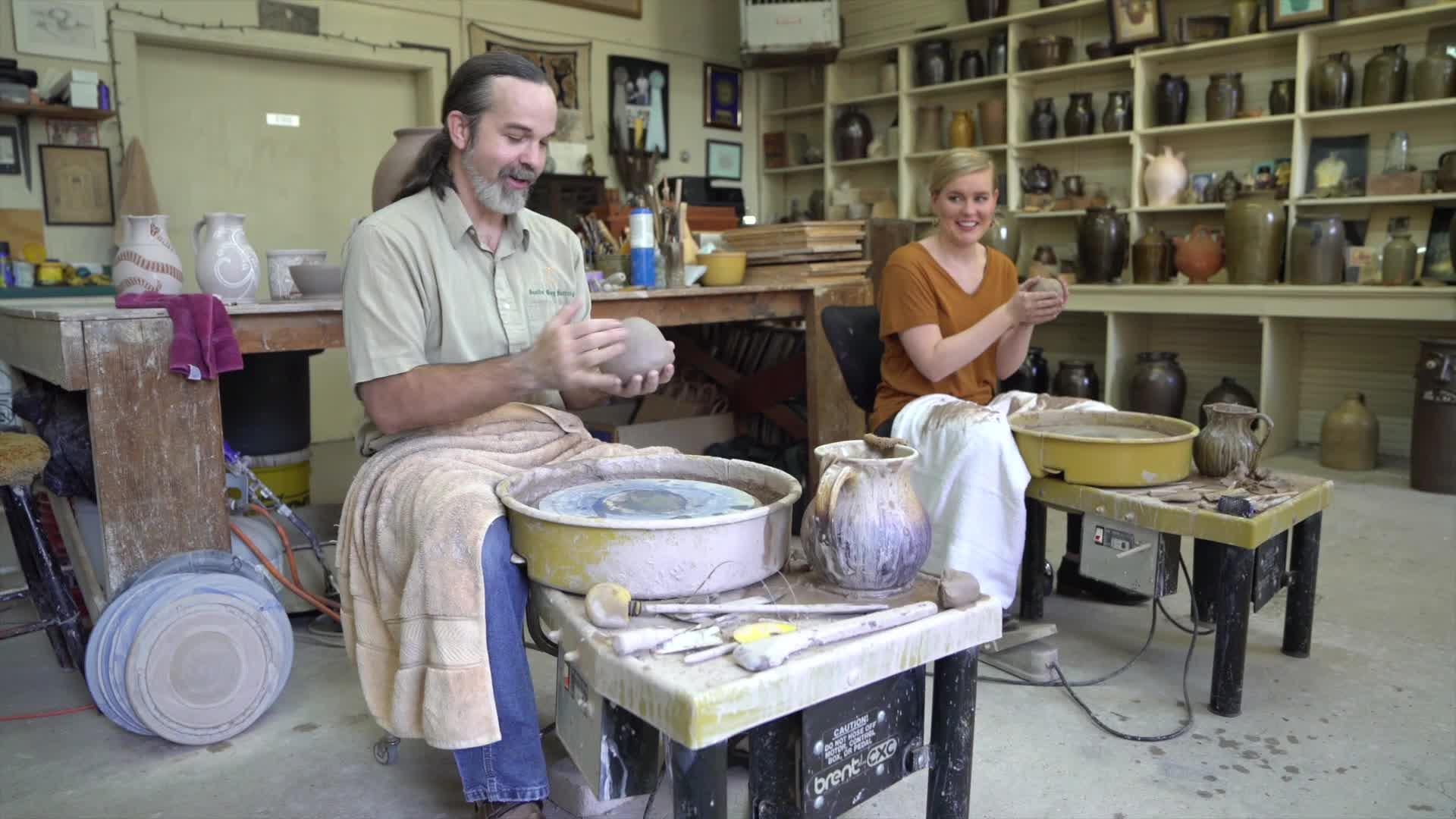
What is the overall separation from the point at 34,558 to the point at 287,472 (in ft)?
2.90

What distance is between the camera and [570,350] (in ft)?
5.14

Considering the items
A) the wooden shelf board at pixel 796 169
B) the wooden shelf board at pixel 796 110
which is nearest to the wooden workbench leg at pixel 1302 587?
the wooden shelf board at pixel 796 169

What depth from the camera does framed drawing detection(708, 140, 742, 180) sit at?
7.80 m

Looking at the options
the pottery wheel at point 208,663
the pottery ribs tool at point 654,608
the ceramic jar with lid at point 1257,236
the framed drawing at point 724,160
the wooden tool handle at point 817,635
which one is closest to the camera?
the wooden tool handle at point 817,635

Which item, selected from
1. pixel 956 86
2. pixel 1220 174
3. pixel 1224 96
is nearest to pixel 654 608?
pixel 1224 96

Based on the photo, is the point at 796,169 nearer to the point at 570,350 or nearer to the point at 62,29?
the point at 62,29

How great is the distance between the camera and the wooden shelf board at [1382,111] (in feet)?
15.7

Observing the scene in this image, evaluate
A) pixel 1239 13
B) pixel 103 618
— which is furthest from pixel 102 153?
pixel 1239 13

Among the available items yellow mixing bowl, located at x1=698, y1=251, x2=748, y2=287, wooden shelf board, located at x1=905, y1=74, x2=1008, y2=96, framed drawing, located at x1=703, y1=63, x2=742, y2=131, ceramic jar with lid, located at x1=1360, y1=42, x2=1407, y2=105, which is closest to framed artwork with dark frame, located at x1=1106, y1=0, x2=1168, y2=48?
wooden shelf board, located at x1=905, y1=74, x2=1008, y2=96

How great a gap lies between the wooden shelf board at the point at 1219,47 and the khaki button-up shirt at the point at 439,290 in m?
4.82

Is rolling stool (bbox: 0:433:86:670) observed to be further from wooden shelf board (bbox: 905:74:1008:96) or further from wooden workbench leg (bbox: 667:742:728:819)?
wooden shelf board (bbox: 905:74:1008:96)

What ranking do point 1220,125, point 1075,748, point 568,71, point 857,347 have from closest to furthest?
Result: 1. point 1075,748
2. point 857,347
3. point 1220,125
4. point 568,71

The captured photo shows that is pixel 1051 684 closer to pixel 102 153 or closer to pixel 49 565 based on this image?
pixel 49 565

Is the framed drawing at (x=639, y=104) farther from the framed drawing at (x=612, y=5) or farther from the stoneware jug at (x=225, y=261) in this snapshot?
the stoneware jug at (x=225, y=261)
